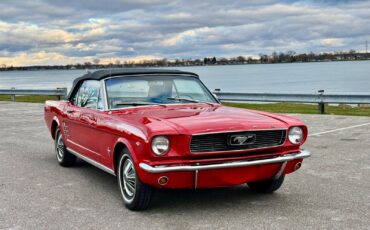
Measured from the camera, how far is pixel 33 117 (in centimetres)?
1762

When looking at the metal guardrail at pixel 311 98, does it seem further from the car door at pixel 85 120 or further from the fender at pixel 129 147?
the fender at pixel 129 147

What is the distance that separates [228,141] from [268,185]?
123 centimetres

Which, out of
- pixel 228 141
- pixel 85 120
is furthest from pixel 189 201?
pixel 85 120

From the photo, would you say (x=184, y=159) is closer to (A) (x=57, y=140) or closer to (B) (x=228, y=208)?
(B) (x=228, y=208)

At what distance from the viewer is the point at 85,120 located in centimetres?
693

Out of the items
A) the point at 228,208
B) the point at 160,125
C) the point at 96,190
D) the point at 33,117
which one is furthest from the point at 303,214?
the point at 33,117

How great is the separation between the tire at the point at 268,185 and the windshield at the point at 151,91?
1.37 meters

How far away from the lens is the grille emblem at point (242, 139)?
17.3 ft

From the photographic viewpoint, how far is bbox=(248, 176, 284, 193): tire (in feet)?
20.1

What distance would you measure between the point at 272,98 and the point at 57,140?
11.8 metres

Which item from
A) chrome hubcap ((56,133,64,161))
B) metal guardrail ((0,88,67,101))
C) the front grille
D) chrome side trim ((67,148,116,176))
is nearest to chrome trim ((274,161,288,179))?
the front grille

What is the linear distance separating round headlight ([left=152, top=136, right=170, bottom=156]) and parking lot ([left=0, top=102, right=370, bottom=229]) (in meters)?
0.69

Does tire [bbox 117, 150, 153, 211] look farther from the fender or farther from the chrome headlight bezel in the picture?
the chrome headlight bezel

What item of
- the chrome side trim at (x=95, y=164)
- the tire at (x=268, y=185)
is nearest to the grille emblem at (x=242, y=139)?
the tire at (x=268, y=185)
